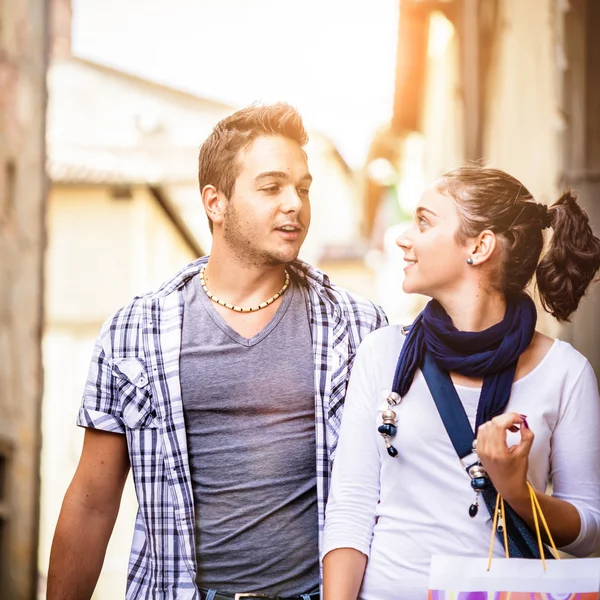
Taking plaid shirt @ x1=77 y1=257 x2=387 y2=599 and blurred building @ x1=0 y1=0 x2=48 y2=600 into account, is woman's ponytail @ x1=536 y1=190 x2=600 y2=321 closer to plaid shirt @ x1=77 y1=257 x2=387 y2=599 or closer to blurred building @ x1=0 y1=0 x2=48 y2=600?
plaid shirt @ x1=77 y1=257 x2=387 y2=599

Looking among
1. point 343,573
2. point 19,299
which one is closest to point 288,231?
point 343,573

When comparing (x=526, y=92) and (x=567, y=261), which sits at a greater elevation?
(x=526, y=92)

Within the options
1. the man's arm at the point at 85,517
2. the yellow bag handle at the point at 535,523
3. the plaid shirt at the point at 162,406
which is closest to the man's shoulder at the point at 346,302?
the plaid shirt at the point at 162,406

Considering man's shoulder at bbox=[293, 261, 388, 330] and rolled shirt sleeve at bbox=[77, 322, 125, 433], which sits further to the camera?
man's shoulder at bbox=[293, 261, 388, 330]

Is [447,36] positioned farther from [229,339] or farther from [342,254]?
[342,254]

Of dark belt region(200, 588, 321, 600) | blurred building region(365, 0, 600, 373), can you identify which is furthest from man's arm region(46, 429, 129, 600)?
blurred building region(365, 0, 600, 373)

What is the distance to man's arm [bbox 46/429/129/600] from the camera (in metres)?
2.79

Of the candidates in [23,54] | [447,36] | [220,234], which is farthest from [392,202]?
[220,234]

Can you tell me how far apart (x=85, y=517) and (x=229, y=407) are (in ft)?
1.78

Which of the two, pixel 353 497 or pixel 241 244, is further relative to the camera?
pixel 241 244

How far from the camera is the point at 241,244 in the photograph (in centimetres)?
280

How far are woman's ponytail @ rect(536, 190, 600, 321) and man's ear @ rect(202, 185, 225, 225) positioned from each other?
97 centimetres

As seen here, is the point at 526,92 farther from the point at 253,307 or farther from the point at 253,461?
the point at 253,461

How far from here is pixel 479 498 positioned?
7.29 ft
